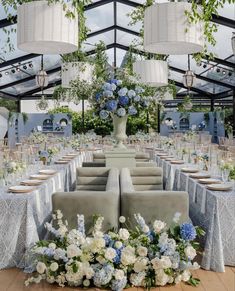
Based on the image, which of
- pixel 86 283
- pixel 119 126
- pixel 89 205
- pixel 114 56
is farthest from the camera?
pixel 114 56

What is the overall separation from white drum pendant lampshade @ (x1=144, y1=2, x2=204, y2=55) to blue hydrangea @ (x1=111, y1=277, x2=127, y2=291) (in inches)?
66.7

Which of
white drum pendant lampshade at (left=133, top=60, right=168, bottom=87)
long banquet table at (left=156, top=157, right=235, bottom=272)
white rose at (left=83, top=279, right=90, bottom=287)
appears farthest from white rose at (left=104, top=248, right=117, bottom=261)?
white drum pendant lampshade at (left=133, top=60, right=168, bottom=87)

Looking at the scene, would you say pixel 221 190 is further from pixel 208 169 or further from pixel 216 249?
pixel 208 169

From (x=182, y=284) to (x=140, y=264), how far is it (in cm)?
42

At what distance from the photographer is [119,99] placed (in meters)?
5.98

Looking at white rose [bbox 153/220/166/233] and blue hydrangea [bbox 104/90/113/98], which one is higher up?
blue hydrangea [bbox 104/90/113/98]

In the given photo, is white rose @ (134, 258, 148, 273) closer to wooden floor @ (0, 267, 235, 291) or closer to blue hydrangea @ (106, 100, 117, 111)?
wooden floor @ (0, 267, 235, 291)

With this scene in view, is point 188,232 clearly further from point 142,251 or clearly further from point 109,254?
point 109,254

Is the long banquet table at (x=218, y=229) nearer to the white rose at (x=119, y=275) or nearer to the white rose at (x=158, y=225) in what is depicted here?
the white rose at (x=158, y=225)

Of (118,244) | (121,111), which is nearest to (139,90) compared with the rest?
(121,111)

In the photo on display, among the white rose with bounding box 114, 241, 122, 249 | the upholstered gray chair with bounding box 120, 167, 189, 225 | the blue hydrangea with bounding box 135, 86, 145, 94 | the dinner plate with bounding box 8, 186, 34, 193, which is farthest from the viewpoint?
the blue hydrangea with bounding box 135, 86, 145, 94

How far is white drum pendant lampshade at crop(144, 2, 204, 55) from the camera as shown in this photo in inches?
113

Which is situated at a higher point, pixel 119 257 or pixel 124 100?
pixel 124 100

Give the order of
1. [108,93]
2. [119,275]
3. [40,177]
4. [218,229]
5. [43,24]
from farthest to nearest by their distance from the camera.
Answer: [108,93]
[40,177]
[218,229]
[119,275]
[43,24]
